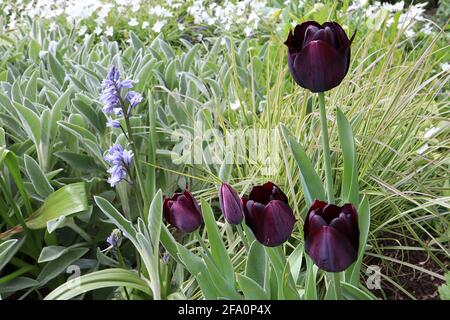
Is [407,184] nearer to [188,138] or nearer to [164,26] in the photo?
[188,138]

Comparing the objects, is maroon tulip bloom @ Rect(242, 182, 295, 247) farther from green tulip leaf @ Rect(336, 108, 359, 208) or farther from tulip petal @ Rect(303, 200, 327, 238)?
green tulip leaf @ Rect(336, 108, 359, 208)

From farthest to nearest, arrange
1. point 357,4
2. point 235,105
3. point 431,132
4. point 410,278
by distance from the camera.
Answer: point 357,4
point 235,105
point 431,132
point 410,278

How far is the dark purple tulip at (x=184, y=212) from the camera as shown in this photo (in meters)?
1.08

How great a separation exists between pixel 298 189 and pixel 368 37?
34.5 inches

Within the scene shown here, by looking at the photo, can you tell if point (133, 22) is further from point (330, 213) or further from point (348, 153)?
point (330, 213)

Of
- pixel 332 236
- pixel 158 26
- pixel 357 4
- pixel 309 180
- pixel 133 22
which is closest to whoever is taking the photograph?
pixel 332 236

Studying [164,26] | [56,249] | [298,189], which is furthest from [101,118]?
[164,26]

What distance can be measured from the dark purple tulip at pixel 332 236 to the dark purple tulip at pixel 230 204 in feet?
0.71

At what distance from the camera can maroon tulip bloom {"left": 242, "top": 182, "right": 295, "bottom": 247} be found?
35.1 inches

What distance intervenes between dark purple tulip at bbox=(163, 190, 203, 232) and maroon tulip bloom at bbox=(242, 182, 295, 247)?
18 centimetres

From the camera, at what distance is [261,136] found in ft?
6.00

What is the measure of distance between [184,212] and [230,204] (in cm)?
11

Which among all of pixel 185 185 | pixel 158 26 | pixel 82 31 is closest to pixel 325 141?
pixel 185 185

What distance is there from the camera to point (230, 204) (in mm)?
1021
